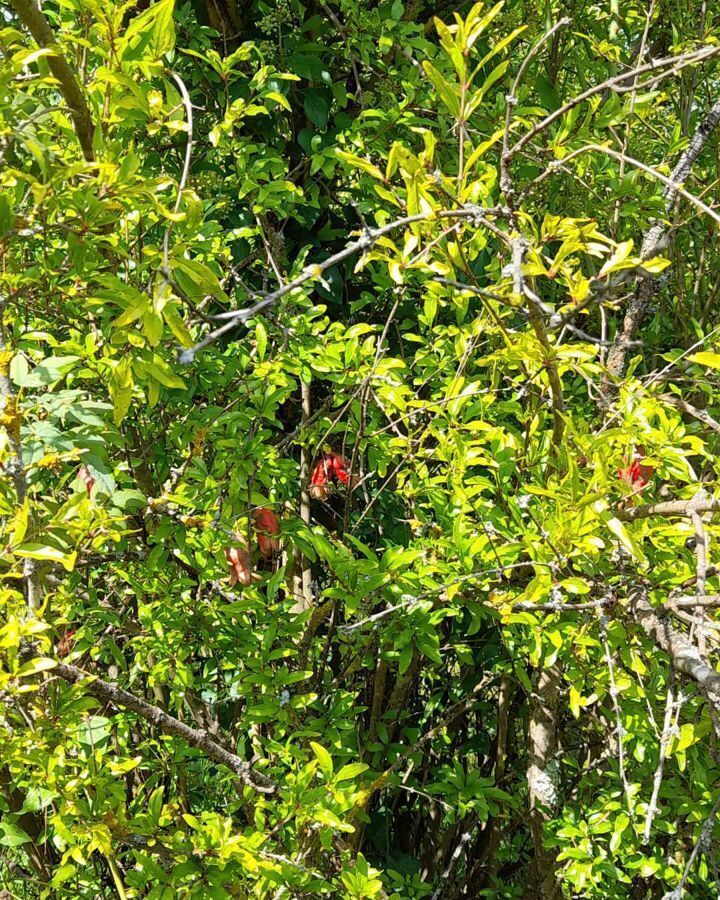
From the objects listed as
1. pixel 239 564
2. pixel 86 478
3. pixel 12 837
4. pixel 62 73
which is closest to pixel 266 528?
pixel 239 564

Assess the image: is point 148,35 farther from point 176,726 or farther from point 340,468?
point 176,726

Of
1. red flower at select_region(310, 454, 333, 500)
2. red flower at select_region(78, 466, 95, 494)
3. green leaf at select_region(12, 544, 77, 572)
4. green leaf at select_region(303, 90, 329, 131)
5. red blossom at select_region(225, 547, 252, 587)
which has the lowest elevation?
red blossom at select_region(225, 547, 252, 587)

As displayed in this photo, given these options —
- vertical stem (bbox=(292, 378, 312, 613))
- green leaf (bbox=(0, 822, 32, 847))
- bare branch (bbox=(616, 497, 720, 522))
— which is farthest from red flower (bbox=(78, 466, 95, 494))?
bare branch (bbox=(616, 497, 720, 522))

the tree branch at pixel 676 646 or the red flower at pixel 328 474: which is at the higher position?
the tree branch at pixel 676 646

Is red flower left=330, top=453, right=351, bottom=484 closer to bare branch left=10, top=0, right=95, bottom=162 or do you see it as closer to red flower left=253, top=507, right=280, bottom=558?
red flower left=253, top=507, right=280, bottom=558

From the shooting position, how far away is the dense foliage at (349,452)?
1432 mm

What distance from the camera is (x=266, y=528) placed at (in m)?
1.95

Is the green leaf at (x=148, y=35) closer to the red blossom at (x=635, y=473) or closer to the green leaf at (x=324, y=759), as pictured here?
the red blossom at (x=635, y=473)

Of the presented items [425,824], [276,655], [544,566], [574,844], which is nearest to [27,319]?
[276,655]

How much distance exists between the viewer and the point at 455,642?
96.3 inches

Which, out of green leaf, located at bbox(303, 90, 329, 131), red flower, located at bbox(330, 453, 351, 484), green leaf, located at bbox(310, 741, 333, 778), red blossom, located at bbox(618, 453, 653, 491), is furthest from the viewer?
green leaf, located at bbox(303, 90, 329, 131)

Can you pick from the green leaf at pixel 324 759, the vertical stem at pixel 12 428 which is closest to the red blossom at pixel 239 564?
the green leaf at pixel 324 759

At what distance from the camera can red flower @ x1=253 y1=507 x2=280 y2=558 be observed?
194 centimetres

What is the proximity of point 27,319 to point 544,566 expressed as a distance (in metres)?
1.28
